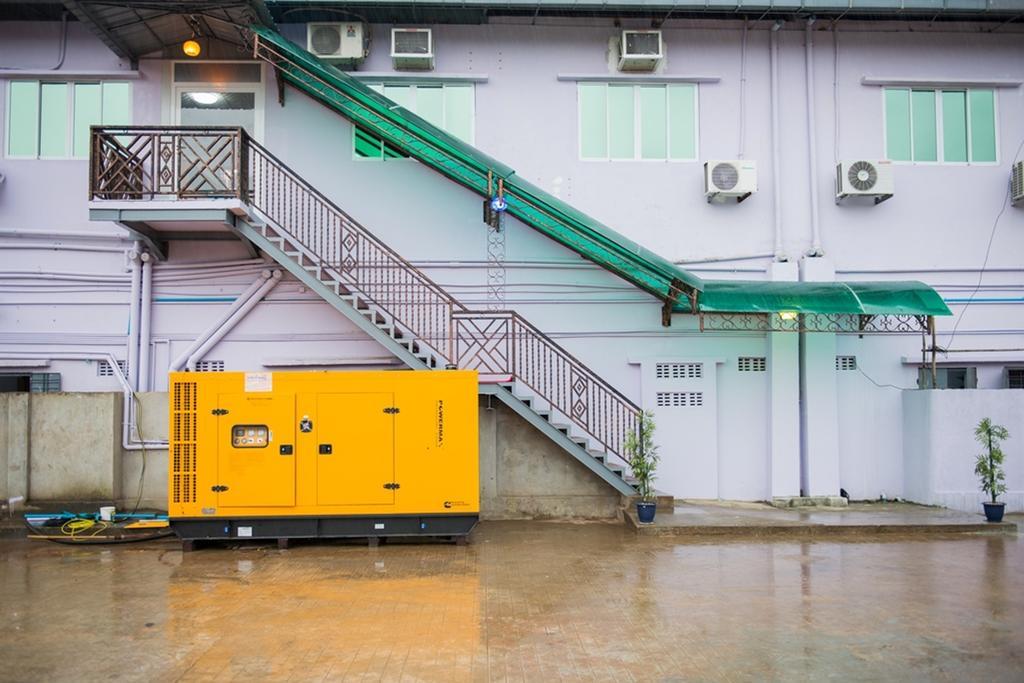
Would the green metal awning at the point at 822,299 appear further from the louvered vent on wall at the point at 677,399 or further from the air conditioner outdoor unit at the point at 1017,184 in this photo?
the air conditioner outdoor unit at the point at 1017,184

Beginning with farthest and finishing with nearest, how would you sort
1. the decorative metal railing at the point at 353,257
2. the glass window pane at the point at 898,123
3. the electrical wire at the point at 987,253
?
the glass window pane at the point at 898,123 → the electrical wire at the point at 987,253 → the decorative metal railing at the point at 353,257

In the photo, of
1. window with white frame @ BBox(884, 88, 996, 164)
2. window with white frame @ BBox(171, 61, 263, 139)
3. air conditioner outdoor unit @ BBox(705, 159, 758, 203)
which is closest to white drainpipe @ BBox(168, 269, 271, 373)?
window with white frame @ BBox(171, 61, 263, 139)

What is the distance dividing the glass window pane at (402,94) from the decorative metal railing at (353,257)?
2.31 meters

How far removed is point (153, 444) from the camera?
1273cm

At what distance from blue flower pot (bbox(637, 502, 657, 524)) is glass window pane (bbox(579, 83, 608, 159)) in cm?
595

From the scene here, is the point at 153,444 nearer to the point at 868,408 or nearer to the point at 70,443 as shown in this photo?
the point at 70,443

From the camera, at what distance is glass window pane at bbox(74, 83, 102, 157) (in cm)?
1361

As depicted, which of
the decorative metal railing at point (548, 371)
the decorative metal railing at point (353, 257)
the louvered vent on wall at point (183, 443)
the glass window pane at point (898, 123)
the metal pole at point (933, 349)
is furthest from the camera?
the glass window pane at point (898, 123)

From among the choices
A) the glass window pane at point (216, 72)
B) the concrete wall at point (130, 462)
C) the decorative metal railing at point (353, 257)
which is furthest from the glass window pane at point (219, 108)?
the concrete wall at point (130, 462)

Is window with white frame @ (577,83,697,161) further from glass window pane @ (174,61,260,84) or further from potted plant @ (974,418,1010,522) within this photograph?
potted plant @ (974,418,1010,522)

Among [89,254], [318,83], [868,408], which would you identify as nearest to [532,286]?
[318,83]

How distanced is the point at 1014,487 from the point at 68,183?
53.3ft

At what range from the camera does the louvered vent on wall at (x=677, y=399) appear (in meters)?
13.5

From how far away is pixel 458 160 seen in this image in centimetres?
1280
